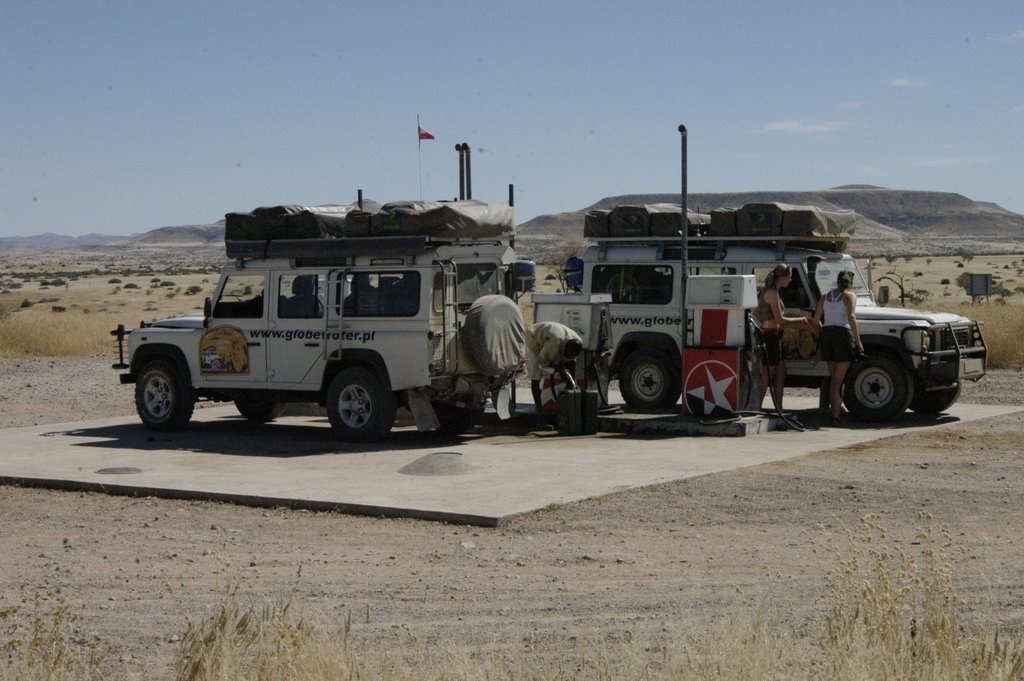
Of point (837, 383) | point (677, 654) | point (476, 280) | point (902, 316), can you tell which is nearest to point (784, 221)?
point (902, 316)

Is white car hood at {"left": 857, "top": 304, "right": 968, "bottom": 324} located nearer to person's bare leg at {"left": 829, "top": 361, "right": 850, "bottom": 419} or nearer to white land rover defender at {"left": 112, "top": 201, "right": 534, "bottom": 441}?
person's bare leg at {"left": 829, "top": 361, "right": 850, "bottom": 419}

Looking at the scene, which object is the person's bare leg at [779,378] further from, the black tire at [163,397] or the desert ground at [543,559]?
the black tire at [163,397]

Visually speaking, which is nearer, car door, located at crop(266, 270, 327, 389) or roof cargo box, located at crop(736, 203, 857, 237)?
car door, located at crop(266, 270, 327, 389)

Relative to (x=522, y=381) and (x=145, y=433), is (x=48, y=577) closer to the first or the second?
(x=145, y=433)

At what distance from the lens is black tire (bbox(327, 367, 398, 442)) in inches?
602

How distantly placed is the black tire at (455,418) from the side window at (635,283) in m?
2.83

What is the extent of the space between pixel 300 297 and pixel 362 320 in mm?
919

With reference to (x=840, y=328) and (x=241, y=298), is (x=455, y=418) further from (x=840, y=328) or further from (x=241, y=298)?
(x=840, y=328)

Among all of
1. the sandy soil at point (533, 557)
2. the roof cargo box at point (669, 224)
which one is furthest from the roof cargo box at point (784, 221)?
the sandy soil at point (533, 557)

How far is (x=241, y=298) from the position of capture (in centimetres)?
1633

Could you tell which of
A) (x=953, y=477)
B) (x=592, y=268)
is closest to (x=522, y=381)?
(x=592, y=268)

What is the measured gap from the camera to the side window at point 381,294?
15109mm

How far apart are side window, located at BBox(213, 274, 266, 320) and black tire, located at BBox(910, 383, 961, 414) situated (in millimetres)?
7994

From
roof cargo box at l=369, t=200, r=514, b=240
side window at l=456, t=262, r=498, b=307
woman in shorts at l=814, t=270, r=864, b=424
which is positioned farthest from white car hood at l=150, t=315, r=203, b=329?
woman in shorts at l=814, t=270, r=864, b=424
